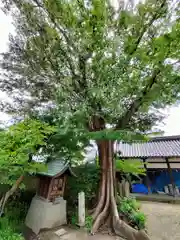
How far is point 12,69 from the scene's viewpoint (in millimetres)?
7844

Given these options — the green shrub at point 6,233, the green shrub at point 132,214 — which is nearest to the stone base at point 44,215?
the green shrub at point 6,233

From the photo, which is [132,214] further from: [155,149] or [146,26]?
[155,149]

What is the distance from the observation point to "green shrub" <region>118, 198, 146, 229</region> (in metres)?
7.03

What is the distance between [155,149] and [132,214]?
27.6 ft

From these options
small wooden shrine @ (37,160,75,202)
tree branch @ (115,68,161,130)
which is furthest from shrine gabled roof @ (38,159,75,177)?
tree branch @ (115,68,161,130)

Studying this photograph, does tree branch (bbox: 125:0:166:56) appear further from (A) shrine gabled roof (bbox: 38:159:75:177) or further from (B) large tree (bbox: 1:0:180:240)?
(A) shrine gabled roof (bbox: 38:159:75:177)

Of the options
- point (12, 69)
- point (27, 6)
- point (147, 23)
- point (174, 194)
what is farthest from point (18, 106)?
point (174, 194)

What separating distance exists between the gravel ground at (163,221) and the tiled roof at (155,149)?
3826 mm

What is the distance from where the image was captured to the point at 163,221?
8281mm

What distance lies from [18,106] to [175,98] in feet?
23.7

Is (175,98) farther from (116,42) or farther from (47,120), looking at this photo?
(47,120)

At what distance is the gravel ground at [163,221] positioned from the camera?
681cm

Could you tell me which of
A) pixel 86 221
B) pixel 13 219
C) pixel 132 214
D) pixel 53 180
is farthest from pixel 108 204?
pixel 13 219

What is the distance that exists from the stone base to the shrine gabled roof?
44.9 inches
